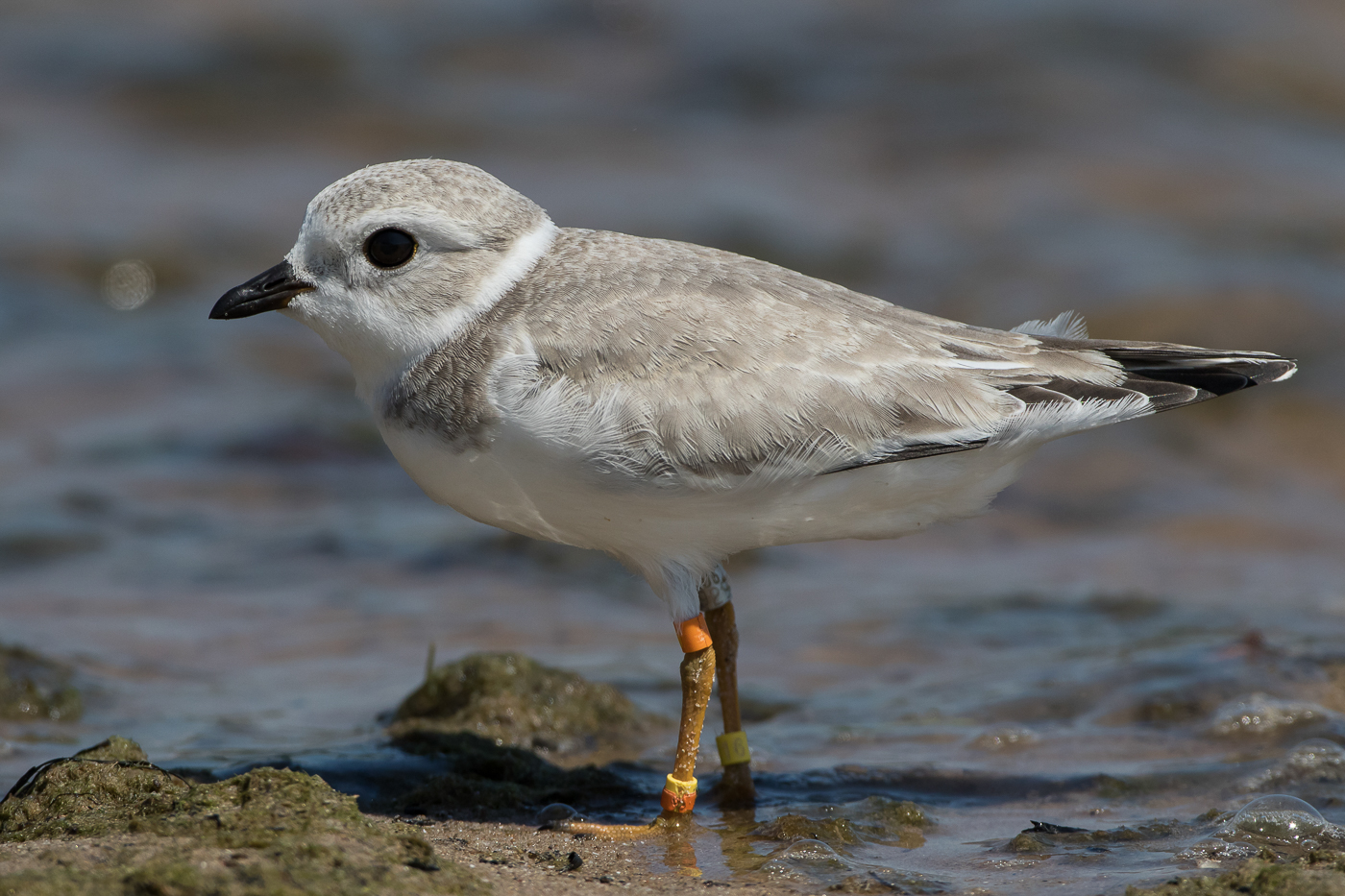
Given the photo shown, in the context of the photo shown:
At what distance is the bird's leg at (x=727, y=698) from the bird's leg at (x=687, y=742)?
0.18m

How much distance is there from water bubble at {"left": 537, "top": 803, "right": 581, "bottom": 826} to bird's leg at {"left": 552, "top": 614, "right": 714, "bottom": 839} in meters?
0.10

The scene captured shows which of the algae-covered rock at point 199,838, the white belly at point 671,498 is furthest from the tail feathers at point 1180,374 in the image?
the algae-covered rock at point 199,838

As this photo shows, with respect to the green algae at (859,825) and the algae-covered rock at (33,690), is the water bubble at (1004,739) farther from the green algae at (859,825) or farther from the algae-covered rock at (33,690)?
the algae-covered rock at (33,690)

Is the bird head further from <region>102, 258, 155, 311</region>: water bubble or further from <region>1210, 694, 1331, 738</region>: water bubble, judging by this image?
<region>102, 258, 155, 311</region>: water bubble

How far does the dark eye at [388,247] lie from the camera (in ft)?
18.7

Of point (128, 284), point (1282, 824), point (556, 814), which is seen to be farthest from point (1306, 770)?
point (128, 284)

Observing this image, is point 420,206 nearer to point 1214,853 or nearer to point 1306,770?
point 1214,853

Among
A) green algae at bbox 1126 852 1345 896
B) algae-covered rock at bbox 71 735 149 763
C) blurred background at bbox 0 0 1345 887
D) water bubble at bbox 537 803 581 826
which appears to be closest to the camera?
green algae at bbox 1126 852 1345 896

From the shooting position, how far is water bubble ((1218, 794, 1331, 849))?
521cm

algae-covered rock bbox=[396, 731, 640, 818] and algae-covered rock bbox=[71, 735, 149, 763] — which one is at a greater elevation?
algae-covered rock bbox=[71, 735, 149, 763]

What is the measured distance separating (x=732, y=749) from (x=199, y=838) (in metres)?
2.54

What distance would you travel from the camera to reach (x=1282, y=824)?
528 cm

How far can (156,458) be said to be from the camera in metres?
10.9

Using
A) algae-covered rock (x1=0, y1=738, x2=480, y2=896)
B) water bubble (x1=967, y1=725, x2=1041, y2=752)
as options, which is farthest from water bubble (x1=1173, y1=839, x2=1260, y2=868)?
algae-covered rock (x1=0, y1=738, x2=480, y2=896)
